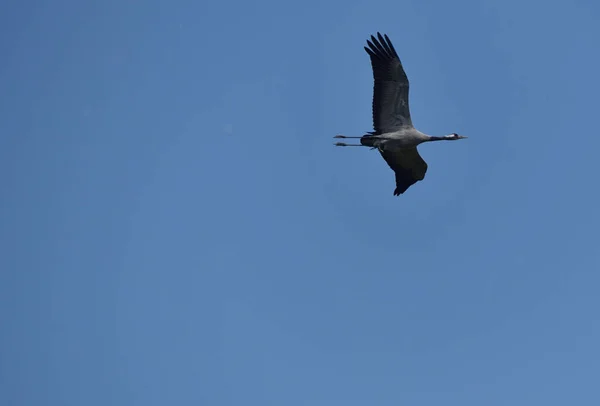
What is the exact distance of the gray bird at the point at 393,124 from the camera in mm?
60906

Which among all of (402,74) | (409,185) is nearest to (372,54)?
(402,74)

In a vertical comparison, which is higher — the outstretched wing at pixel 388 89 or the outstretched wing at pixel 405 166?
the outstretched wing at pixel 388 89

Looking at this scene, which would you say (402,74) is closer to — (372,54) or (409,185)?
(372,54)

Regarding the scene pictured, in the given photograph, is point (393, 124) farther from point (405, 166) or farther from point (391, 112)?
point (405, 166)

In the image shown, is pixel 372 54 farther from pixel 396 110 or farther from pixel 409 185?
pixel 409 185

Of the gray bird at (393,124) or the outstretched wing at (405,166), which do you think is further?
the outstretched wing at (405,166)

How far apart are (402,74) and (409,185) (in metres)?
6.30

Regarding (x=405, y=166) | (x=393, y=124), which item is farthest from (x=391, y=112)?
(x=405, y=166)

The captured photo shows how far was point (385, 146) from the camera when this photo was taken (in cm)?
6231

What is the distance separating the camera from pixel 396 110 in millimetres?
61844

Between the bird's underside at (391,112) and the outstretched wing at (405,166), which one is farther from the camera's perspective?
the outstretched wing at (405,166)

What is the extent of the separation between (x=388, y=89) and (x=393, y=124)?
72.3 inches

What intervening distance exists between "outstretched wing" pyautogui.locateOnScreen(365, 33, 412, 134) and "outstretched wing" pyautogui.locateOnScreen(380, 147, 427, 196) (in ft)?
4.90

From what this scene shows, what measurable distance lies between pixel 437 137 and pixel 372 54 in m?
5.39
